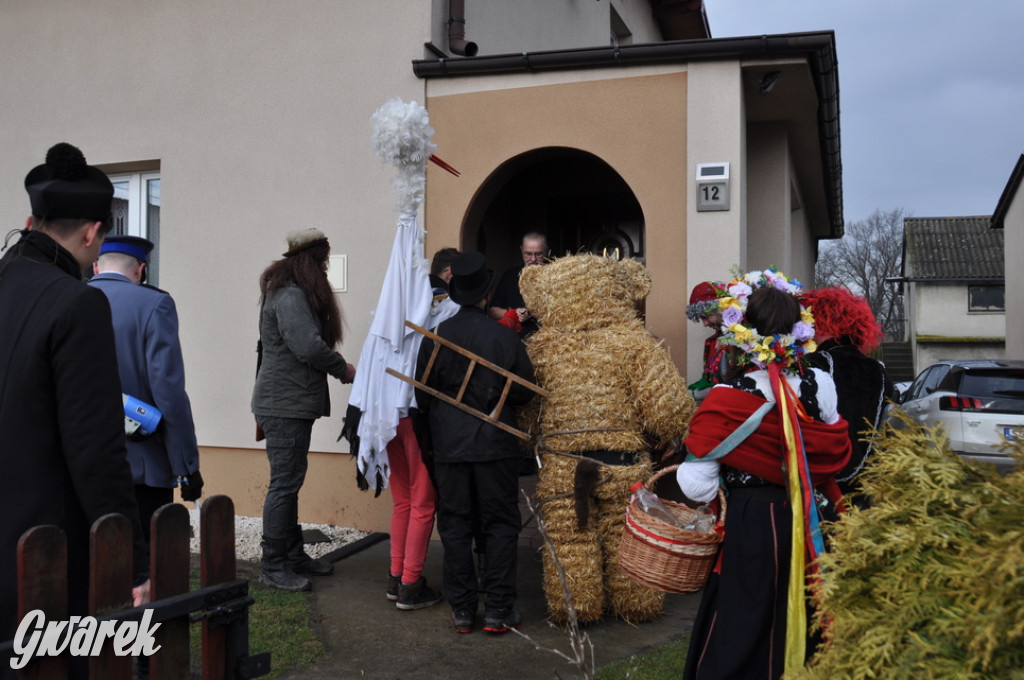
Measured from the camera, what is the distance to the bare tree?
55.0 meters

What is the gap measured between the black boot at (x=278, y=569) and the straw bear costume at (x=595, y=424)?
5.44ft

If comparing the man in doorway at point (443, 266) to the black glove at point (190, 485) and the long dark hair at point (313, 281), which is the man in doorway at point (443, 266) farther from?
the black glove at point (190, 485)

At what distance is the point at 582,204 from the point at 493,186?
1986 millimetres

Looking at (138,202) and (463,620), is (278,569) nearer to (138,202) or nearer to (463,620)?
(463,620)

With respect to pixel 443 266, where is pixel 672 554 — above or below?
below

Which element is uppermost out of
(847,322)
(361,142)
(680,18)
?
(680,18)

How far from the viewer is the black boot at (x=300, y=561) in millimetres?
5664

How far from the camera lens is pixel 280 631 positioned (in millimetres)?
4684

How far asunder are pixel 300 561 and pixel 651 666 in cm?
255

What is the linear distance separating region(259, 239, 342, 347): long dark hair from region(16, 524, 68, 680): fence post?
3579 mm

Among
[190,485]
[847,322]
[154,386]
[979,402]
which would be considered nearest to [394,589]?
[190,485]

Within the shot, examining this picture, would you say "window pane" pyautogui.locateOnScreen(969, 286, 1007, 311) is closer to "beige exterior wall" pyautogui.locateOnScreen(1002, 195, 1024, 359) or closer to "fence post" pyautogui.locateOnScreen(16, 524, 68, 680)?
"beige exterior wall" pyautogui.locateOnScreen(1002, 195, 1024, 359)

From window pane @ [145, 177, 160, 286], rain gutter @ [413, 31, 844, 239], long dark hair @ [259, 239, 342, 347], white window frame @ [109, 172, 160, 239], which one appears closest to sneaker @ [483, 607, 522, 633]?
long dark hair @ [259, 239, 342, 347]

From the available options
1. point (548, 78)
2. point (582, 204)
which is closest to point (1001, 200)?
point (582, 204)
